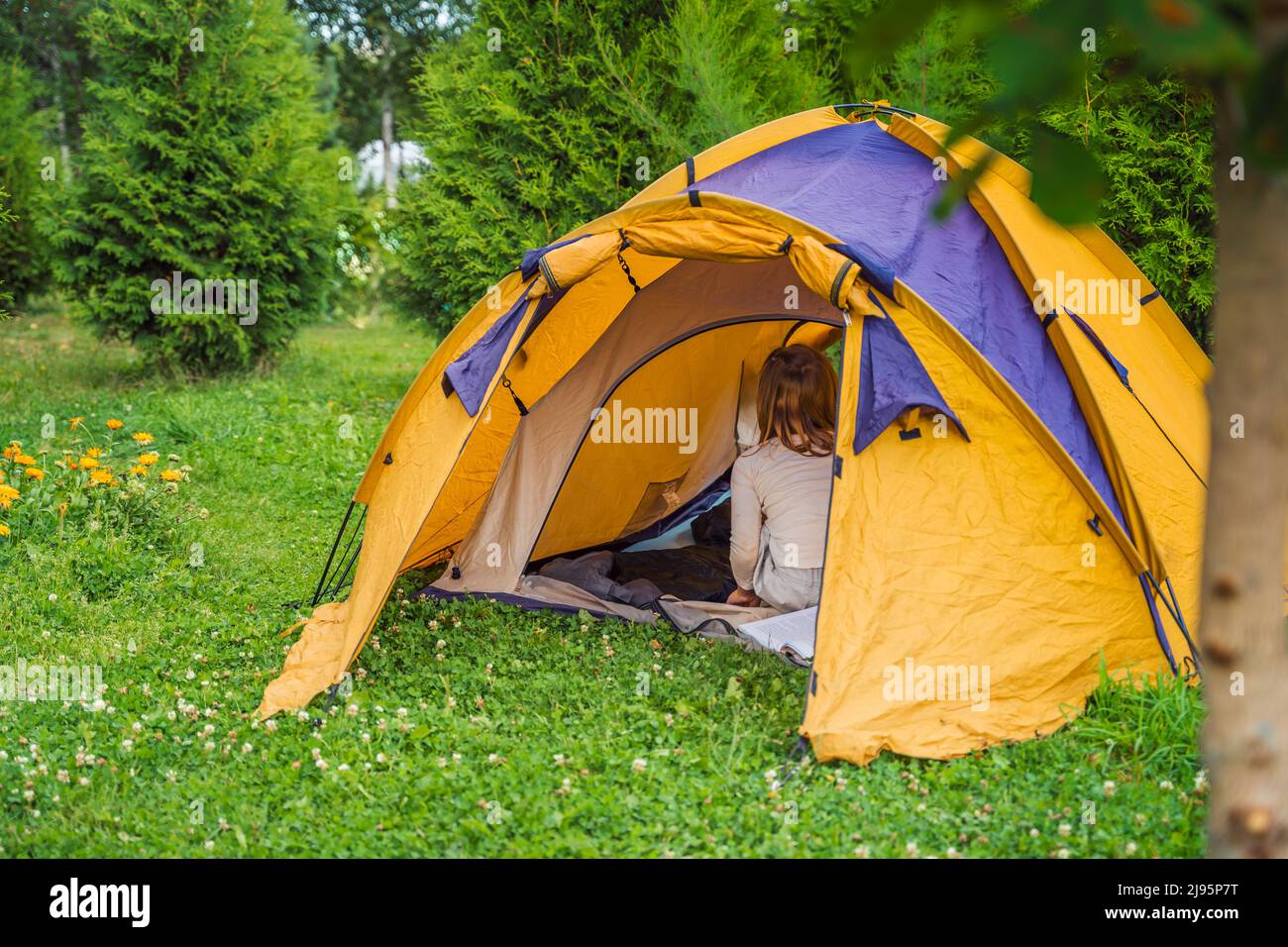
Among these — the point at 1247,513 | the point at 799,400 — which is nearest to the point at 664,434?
the point at 799,400

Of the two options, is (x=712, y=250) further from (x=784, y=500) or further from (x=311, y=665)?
(x=311, y=665)

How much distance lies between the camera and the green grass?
301 centimetres

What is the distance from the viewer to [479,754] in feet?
11.4

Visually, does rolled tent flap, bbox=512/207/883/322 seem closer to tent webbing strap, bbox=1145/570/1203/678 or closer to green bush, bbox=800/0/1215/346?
tent webbing strap, bbox=1145/570/1203/678

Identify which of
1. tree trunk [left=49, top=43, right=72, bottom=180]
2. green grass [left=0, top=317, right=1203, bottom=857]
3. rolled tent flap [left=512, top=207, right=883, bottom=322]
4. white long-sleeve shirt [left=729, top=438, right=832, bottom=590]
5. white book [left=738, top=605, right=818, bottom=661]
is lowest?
green grass [left=0, top=317, right=1203, bottom=857]

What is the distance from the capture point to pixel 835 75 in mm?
7961

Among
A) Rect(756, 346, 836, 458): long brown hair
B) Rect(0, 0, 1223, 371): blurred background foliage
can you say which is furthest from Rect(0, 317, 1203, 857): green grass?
Rect(0, 0, 1223, 371): blurred background foliage

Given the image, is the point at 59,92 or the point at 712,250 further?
the point at 59,92

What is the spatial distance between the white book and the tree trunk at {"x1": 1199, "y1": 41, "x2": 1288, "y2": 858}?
7.40 ft

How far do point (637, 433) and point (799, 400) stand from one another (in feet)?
3.99

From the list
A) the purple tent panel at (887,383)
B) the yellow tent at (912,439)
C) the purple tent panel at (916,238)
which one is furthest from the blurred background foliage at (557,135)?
the purple tent panel at (887,383)
